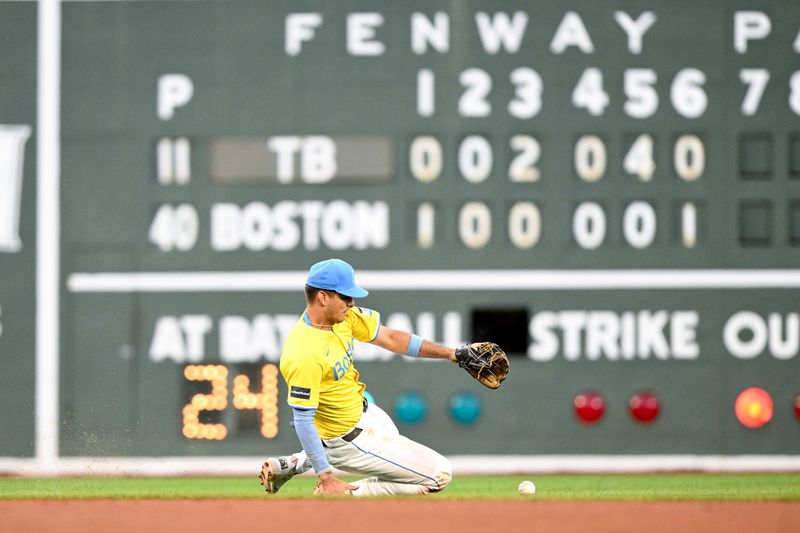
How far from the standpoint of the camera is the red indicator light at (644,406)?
326 inches

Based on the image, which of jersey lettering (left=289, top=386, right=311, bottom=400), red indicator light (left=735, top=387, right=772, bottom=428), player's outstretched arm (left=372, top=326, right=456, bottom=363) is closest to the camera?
jersey lettering (left=289, top=386, right=311, bottom=400)

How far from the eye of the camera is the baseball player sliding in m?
6.33

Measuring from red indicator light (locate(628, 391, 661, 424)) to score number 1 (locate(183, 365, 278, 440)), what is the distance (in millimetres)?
2011

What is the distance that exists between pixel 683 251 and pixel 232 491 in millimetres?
2847

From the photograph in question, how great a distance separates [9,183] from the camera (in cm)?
847

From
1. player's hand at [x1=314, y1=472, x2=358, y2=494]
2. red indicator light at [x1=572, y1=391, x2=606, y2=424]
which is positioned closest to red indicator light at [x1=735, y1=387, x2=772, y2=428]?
red indicator light at [x1=572, y1=391, x2=606, y2=424]

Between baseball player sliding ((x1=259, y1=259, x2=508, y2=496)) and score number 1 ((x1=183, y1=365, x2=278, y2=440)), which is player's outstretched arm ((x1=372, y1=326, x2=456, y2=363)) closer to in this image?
baseball player sliding ((x1=259, y1=259, x2=508, y2=496))

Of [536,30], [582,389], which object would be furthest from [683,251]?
[536,30]

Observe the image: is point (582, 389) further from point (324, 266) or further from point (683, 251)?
point (324, 266)

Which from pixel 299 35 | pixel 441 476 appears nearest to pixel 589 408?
pixel 441 476

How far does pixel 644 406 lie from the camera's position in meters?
8.27

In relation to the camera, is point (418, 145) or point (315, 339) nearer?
point (315, 339)

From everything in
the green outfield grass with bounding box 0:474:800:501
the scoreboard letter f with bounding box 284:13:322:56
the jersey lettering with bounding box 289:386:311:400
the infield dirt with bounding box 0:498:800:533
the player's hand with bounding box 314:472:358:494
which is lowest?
the green outfield grass with bounding box 0:474:800:501

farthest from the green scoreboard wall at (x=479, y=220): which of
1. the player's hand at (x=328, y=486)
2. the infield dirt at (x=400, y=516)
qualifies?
the infield dirt at (x=400, y=516)
